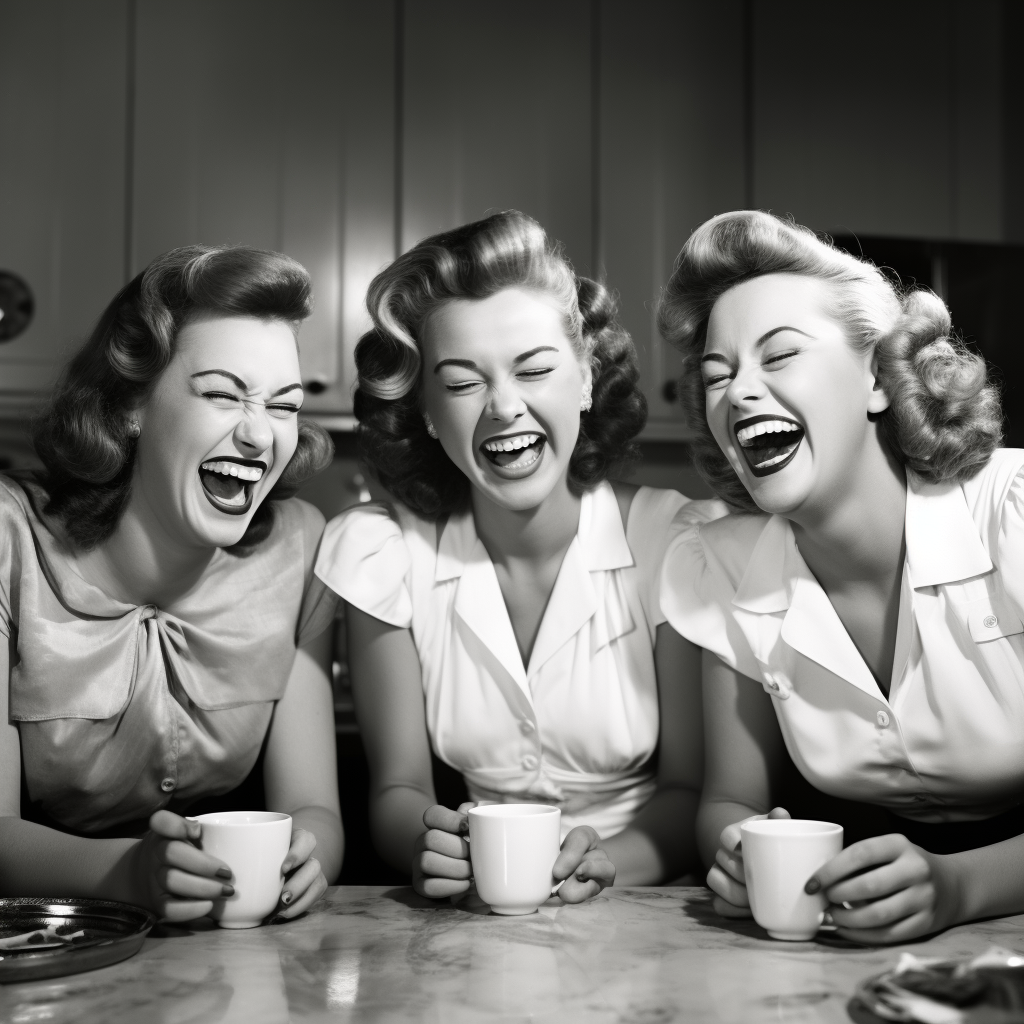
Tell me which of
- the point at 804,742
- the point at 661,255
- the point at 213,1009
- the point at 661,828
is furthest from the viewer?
the point at 661,255

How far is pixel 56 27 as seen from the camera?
10.8 ft

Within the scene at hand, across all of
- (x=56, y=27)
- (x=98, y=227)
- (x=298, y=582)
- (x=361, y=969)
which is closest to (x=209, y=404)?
(x=298, y=582)

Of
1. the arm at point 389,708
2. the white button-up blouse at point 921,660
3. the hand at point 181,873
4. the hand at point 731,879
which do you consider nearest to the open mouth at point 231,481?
the arm at point 389,708

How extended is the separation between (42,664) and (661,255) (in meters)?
2.69

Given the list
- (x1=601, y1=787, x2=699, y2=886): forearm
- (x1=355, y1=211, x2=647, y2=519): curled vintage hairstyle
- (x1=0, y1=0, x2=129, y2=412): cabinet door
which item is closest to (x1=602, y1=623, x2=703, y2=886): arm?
(x1=601, y1=787, x2=699, y2=886): forearm

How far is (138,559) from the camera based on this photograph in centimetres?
151

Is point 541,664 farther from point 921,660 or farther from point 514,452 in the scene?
point 921,660

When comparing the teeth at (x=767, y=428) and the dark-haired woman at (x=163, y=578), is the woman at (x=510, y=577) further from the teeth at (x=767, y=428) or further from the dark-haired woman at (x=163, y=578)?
the teeth at (x=767, y=428)

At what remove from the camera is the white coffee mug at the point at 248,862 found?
40.9 inches

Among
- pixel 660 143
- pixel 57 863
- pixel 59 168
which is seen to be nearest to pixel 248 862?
pixel 57 863

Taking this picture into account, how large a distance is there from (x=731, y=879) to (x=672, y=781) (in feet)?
1.71

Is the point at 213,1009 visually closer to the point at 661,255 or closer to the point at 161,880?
the point at 161,880

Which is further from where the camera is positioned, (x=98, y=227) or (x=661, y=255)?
(x=661, y=255)

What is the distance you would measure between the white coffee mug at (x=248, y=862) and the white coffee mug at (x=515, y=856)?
18 cm
